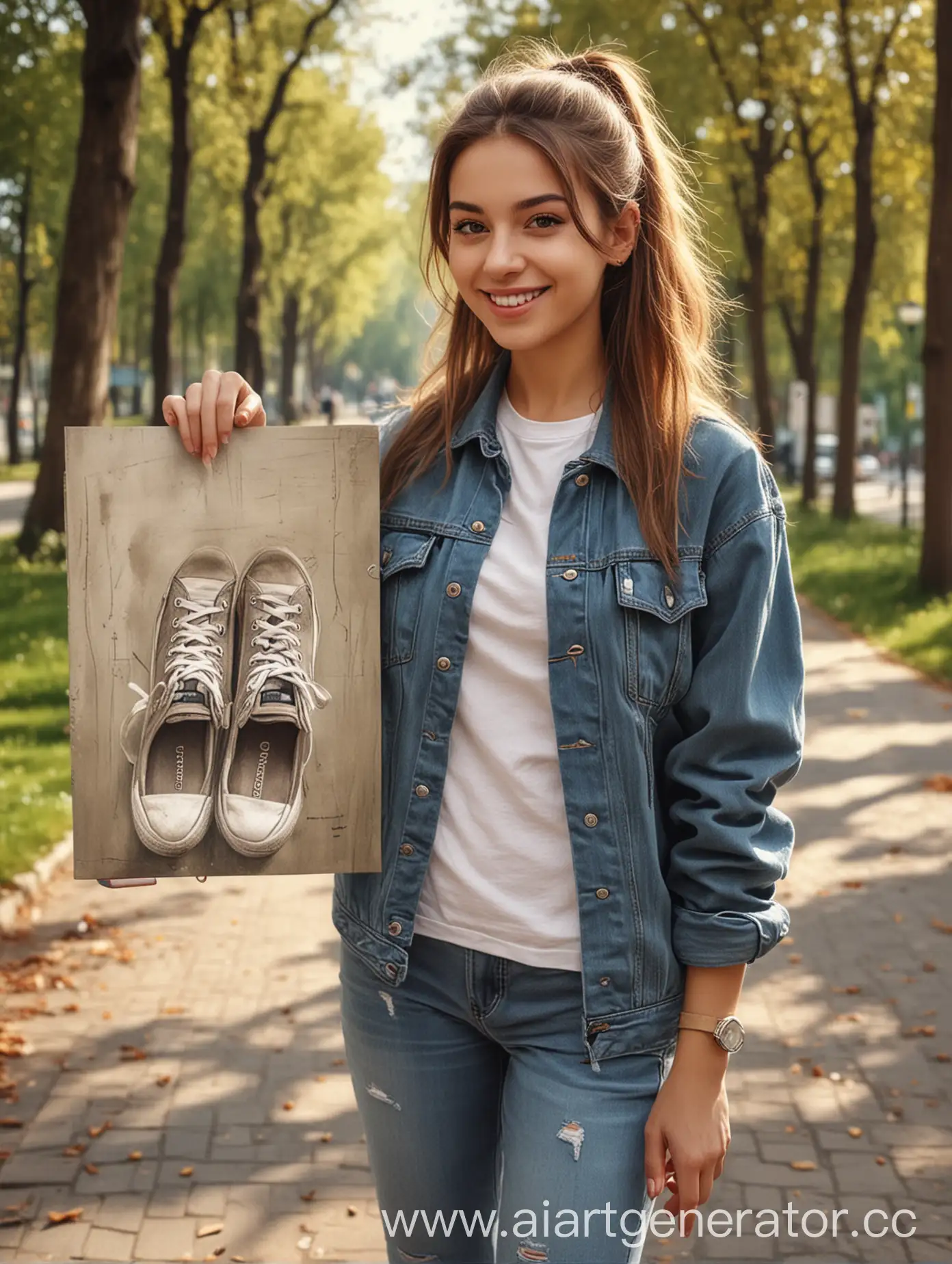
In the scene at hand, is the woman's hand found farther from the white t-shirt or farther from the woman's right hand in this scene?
the woman's right hand

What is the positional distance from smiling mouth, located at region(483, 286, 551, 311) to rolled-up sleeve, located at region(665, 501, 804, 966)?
17.2 inches

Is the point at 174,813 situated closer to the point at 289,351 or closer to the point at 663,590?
the point at 663,590

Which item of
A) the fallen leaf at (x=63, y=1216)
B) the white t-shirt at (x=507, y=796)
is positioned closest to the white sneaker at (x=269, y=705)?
the white t-shirt at (x=507, y=796)

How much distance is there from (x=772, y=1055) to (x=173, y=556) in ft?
12.1

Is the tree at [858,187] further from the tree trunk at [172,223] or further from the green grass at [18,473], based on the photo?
the green grass at [18,473]

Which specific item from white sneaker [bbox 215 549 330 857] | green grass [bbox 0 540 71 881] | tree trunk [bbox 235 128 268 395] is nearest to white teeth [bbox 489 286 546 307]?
white sneaker [bbox 215 549 330 857]

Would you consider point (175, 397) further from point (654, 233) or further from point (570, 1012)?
point (570, 1012)

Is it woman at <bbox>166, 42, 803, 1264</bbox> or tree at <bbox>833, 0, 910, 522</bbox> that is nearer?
woman at <bbox>166, 42, 803, 1264</bbox>

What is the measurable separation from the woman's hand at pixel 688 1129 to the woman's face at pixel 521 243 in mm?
1048

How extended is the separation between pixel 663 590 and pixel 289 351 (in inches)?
1702

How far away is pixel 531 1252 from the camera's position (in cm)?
217

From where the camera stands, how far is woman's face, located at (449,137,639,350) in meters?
2.18

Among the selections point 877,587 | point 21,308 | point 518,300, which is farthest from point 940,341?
point 21,308

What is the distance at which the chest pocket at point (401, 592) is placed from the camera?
2311 millimetres
